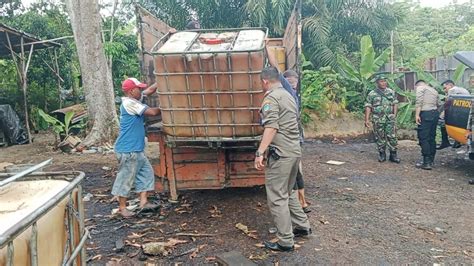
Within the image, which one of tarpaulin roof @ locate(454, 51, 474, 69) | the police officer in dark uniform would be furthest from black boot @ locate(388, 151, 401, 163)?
tarpaulin roof @ locate(454, 51, 474, 69)

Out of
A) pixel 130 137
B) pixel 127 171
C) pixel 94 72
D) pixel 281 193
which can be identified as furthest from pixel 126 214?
pixel 94 72

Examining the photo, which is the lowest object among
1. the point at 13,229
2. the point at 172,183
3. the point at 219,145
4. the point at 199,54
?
the point at 172,183

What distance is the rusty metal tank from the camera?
435cm

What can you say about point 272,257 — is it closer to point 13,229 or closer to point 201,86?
point 201,86

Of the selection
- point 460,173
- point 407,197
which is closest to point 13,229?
point 407,197

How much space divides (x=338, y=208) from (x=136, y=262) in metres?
2.66

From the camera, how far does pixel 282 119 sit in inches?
165

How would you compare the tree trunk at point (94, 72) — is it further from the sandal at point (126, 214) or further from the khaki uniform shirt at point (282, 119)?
the khaki uniform shirt at point (282, 119)

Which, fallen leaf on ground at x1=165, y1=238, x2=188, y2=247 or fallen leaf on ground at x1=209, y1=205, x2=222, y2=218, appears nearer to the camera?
fallen leaf on ground at x1=165, y1=238, x2=188, y2=247

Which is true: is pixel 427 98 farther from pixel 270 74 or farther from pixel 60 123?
pixel 60 123

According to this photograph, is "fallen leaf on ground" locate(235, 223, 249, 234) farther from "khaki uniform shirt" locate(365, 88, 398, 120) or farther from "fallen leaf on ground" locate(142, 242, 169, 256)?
"khaki uniform shirt" locate(365, 88, 398, 120)

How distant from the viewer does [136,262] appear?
4055 millimetres

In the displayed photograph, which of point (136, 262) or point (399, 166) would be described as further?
point (399, 166)

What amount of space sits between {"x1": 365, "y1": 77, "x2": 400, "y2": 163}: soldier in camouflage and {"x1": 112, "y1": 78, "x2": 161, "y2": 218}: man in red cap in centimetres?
479
